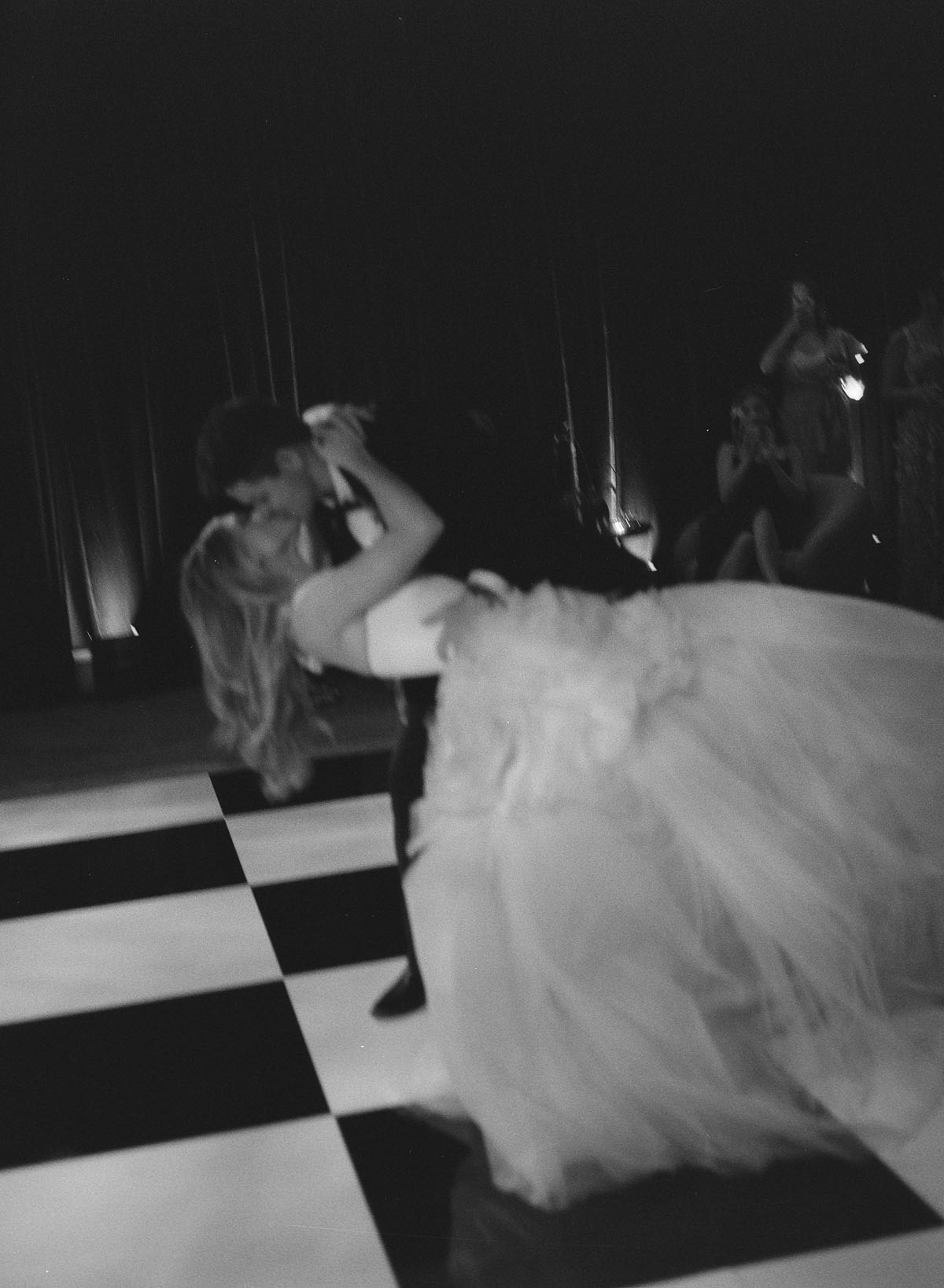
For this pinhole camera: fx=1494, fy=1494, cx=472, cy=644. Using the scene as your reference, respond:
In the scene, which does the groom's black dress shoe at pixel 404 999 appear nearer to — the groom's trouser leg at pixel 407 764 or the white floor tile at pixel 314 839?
the groom's trouser leg at pixel 407 764

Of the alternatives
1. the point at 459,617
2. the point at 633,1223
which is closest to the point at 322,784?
the point at 459,617

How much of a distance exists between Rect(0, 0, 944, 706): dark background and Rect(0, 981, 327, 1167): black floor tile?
2550 millimetres

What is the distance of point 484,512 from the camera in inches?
64.6

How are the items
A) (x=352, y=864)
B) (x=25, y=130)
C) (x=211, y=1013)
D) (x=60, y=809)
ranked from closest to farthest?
(x=211, y=1013)
(x=352, y=864)
(x=60, y=809)
(x=25, y=130)

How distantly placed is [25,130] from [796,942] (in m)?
3.67

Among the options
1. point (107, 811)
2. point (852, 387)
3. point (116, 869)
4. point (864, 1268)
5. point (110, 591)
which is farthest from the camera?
point (852, 387)

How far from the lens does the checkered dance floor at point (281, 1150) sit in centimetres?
127

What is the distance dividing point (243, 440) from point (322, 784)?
171 cm

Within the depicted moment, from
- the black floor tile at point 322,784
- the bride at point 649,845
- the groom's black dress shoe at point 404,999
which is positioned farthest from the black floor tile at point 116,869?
the bride at point 649,845

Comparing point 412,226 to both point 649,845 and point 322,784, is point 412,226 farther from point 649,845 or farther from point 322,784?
point 649,845

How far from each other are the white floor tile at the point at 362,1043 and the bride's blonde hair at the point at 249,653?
0.95ft

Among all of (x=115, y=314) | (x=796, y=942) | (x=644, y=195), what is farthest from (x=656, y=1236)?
(x=644, y=195)

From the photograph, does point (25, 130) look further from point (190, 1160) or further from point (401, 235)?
point (190, 1160)

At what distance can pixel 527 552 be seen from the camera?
1.65 meters
